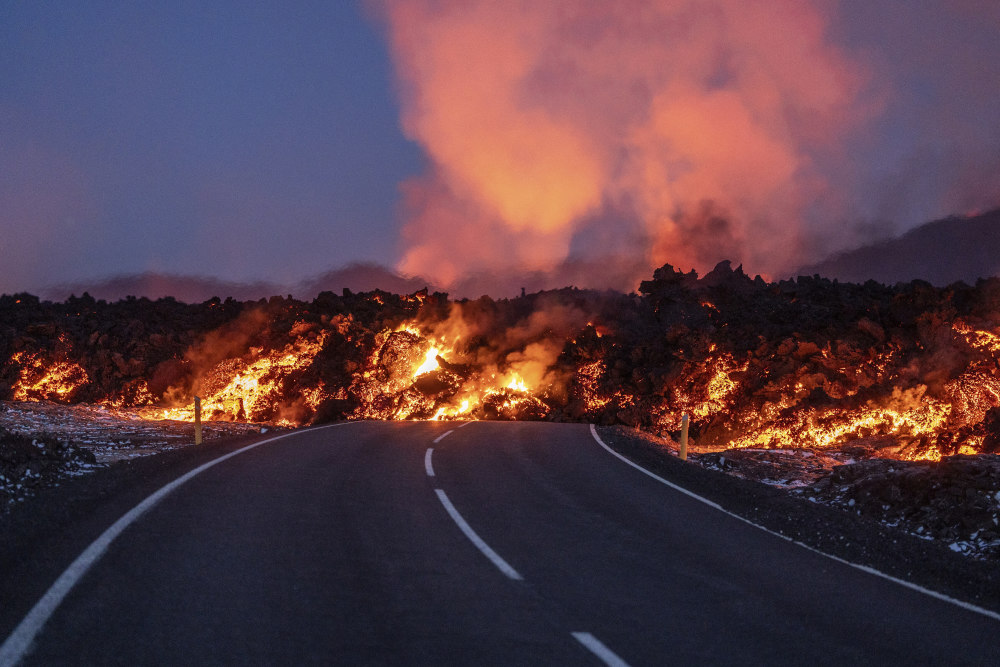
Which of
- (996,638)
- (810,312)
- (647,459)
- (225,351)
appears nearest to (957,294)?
(810,312)

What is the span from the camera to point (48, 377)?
41.3 m

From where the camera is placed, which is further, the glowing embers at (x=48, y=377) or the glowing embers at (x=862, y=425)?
the glowing embers at (x=48, y=377)

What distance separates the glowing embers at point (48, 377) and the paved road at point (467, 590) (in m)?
36.4

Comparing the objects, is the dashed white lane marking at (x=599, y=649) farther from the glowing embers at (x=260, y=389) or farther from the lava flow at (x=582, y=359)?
the glowing embers at (x=260, y=389)

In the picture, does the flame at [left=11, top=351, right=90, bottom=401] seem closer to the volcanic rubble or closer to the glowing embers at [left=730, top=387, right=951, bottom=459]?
the volcanic rubble

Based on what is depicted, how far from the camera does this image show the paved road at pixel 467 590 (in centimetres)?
498

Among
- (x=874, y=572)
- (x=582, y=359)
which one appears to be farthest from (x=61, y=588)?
(x=582, y=359)

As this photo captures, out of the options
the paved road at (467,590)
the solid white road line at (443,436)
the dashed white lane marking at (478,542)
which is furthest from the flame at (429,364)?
the dashed white lane marking at (478,542)

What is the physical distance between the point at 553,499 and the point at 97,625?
23.0 ft

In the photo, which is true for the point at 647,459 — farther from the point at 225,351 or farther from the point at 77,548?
the point at 225,351

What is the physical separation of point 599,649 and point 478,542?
317 centimetres

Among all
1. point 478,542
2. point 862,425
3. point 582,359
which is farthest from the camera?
point 582,359

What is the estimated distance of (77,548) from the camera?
22.7ft

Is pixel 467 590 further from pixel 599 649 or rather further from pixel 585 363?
pixel 585 363
